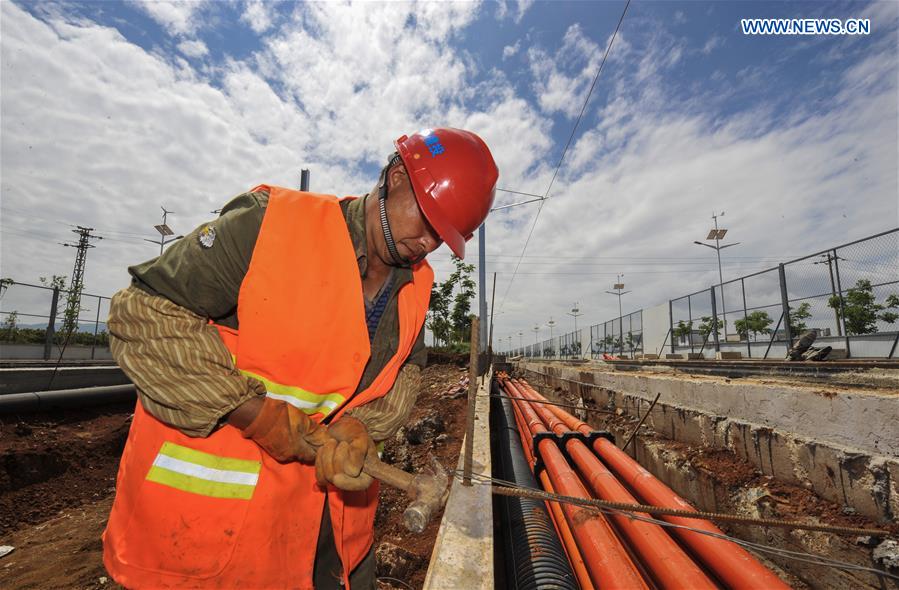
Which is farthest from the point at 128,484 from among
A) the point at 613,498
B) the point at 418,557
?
the point at 613,498

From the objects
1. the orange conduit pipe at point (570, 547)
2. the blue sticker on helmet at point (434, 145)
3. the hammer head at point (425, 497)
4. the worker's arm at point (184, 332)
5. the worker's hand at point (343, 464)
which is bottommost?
the orange conduit pipe at point (570, 547)

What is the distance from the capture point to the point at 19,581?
103 inches

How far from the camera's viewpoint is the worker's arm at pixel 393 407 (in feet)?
5.67

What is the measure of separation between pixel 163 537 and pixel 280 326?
71 cm

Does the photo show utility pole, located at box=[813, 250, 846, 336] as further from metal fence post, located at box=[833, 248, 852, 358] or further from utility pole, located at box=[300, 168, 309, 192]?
utility pole, located at box=[300, 168, 309, 192]

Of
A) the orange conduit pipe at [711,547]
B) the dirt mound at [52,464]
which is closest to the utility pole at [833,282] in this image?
the orange conduit pipe at [711,547]

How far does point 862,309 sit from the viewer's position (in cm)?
1013

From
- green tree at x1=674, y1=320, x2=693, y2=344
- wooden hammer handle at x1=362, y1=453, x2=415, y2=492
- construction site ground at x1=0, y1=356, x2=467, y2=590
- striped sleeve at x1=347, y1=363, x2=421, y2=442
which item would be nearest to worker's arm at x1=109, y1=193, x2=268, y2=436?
wooden hammer handle at x1=362, y1=453, x2=415, y2=492

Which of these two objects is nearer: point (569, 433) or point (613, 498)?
point (613, 498)

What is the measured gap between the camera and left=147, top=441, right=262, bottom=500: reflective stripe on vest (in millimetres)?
1188

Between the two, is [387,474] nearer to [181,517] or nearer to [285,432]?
[285,432]

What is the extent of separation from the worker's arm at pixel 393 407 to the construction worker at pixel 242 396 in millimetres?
181

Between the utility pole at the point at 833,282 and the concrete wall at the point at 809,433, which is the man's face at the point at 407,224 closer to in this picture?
the concrete wall at the point at 809,433

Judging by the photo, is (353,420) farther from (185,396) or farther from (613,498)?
(613,498)
